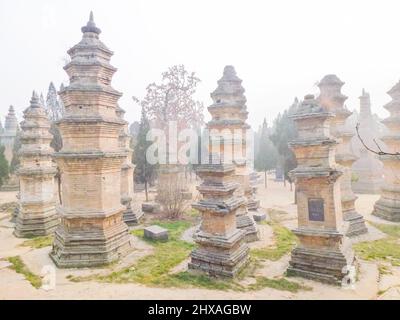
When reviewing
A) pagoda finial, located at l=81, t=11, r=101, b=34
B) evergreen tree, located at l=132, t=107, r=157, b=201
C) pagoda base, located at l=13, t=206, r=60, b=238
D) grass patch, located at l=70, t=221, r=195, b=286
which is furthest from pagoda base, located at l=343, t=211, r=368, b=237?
evergreen tree, located at l=132, t=107, r=157, b=201

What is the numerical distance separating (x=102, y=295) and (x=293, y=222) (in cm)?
1279

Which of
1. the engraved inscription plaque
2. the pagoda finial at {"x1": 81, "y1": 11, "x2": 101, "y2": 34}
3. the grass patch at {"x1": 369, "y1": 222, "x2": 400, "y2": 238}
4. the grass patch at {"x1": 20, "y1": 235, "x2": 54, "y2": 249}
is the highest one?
the pagoda finial at {"x1": 81, "y1": 11, "x2": 101, "y2": 34}

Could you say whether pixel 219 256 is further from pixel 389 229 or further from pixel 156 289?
pixel 389 229

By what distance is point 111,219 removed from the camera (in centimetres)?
1154

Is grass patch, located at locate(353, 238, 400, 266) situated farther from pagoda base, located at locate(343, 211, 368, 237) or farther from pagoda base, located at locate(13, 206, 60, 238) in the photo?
pagoda base, located at locate(13, 206, 60, 238)

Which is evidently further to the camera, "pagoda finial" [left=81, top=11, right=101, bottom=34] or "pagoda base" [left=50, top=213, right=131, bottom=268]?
"pagoda finial" [left=81, top=11, right=101, bottom=34]

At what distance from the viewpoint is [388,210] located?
17547 millimetres

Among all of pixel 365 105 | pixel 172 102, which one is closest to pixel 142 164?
pixel 172 102

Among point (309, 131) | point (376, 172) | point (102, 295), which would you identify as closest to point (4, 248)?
point (102, 295)

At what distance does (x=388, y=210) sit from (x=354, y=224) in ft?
14.5

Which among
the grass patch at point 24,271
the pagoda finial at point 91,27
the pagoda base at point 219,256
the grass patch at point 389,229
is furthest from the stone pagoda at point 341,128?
the grass patch at point 24,271

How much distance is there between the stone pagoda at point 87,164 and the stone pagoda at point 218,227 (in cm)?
352

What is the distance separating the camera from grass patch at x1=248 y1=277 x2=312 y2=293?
876 cm

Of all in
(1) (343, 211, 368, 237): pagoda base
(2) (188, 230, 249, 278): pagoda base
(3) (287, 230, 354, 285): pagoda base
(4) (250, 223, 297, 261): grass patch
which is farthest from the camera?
(1) (343, 211, 368, 237): pagoda base
